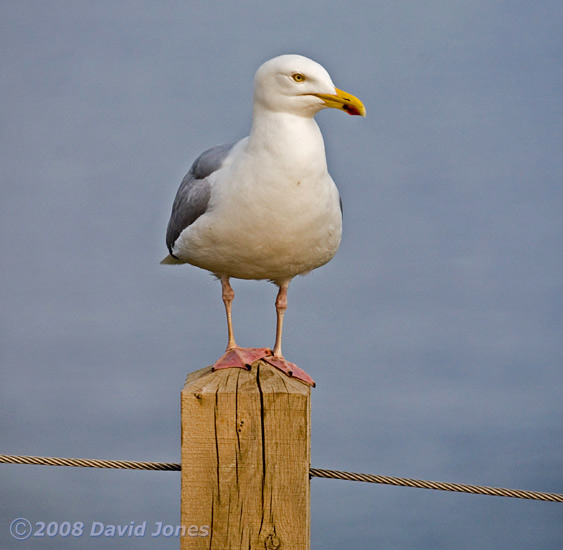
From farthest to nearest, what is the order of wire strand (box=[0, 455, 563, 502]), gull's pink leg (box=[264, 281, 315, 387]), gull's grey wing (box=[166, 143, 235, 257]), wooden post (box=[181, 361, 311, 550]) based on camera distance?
gull's grey wing (box=[166, 143, 235, 257]), gull's pink leg (box=[264, 281, 315, 387]), wire strand (box=[0, 455, 563, 502]), wooden post (box=[181, 361, 311, 550])

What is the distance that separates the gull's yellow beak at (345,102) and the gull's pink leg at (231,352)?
1.09 m

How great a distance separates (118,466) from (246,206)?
1.22 meters

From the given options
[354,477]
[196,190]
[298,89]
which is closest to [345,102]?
[298,89]

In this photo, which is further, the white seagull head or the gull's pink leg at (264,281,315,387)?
the gull's pink leg at (264,281,315,387)

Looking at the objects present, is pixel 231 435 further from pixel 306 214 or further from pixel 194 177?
pixel 194 177

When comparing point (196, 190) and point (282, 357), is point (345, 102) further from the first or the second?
point (282, 357)

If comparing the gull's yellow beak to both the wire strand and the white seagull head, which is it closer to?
the white seagull head

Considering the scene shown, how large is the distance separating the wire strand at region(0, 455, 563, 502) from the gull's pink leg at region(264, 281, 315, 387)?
42cm

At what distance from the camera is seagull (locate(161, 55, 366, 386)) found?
12.0 feet

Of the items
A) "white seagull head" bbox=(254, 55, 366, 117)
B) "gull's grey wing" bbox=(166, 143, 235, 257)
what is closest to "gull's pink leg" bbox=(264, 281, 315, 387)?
"gull's grey wing" bbox=(166, 143, 235, 257)

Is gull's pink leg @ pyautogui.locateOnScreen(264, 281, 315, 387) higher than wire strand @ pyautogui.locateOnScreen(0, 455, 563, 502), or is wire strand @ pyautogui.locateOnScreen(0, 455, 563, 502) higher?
gull's pink leg @ pyautogui.locateOnScreen(264, 281, 315, 387)

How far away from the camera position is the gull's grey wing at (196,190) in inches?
158

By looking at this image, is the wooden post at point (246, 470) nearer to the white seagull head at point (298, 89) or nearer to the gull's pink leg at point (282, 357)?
the gull's pink leg at point (282, 357)

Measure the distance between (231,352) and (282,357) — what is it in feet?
0.91
